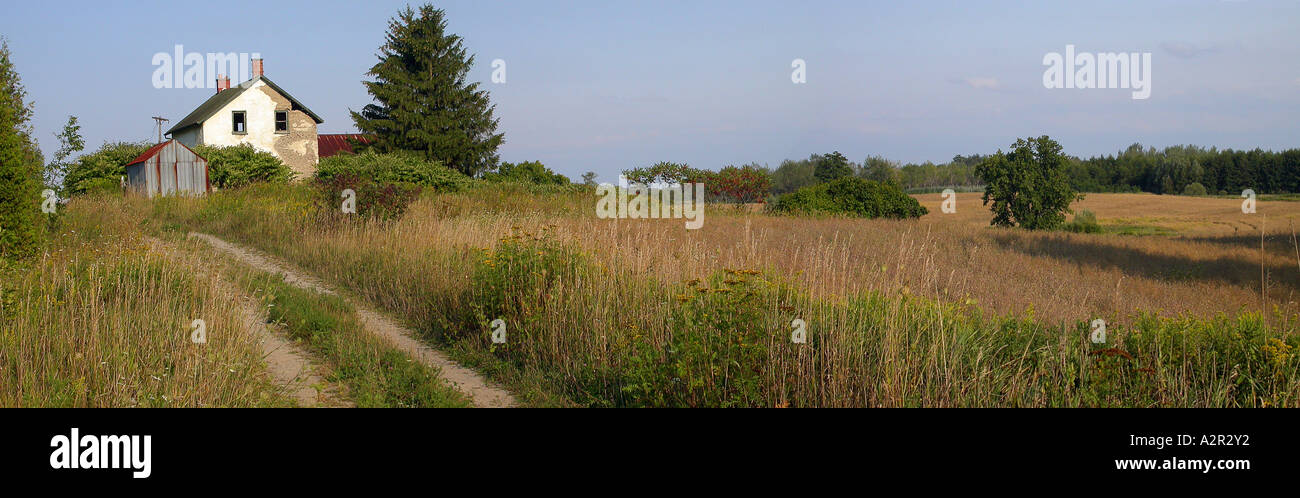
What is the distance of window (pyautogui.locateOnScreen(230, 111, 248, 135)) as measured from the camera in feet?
139

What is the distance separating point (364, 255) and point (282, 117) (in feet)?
120

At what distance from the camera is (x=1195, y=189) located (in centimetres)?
6147

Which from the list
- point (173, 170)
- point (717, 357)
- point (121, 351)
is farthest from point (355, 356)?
point (173, 170)

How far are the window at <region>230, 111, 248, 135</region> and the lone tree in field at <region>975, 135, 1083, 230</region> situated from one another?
135 feet

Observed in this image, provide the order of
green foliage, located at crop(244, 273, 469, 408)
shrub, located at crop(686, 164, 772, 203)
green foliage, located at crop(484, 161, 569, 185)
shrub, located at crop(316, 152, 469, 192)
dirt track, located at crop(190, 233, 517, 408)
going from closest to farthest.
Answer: green foliage, located at crop(244, 273, 469, 408) < dirt track, located at crop(190, 233, 517, 408) < shrub, located at crop(316, 152, 469, 192) < shrub, located at crop(686, 164, 772, 203) < green foliage, located at crop(484, 161, 569, 185)

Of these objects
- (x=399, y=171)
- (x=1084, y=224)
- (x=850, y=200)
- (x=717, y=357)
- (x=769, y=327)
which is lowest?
(x=717, y=357)

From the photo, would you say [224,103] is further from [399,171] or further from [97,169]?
[399,171]

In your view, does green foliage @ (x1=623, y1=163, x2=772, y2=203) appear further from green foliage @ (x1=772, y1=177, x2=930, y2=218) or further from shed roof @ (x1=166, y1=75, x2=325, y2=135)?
shed roof @ (x1=166, y1=75, x2=325, y2=135)

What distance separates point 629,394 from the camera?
221 inches

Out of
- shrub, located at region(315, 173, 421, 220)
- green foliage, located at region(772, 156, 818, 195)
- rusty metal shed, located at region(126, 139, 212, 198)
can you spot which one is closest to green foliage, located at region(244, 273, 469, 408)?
shrub, located at region(315, 173, 421, 220)

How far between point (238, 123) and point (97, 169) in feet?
42.6

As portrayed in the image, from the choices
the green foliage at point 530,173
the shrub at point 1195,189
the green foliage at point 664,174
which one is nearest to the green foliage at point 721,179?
the green foliage at point 664,174

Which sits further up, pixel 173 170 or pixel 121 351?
pixel 173 170

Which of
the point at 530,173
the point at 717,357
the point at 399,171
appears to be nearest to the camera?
the point at 717,357
